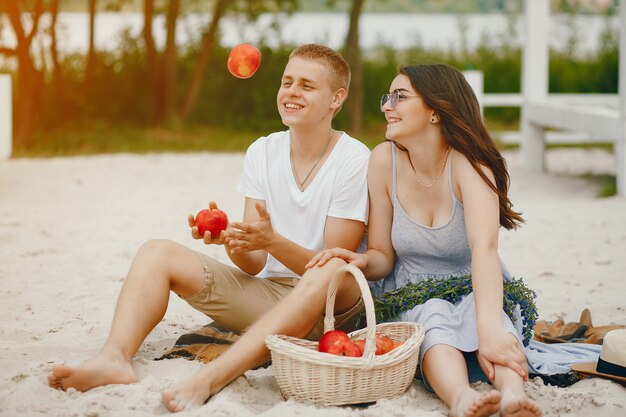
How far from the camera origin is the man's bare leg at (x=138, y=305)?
3271 mm

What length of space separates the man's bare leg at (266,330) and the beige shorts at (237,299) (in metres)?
0.28

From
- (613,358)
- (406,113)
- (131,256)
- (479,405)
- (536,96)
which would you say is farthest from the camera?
(536,96)

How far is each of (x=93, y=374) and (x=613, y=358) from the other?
1.82 metres

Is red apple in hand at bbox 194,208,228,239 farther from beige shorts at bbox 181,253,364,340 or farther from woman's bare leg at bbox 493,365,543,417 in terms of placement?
woman's bare leg at bbox 493,365,543,417

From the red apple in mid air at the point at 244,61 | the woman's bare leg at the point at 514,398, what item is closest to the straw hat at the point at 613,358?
the woman's bare leg at the point at 514,398

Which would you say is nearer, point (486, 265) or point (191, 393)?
point (191, 393)

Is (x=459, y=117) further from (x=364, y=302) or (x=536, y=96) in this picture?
(x=536, y=96)

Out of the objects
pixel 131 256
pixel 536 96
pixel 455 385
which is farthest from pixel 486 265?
pixel 536 96

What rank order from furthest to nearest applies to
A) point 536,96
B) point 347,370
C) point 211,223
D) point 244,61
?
1. point 536,96
2. point 244,61
3. point 211,223
4. point 347,370

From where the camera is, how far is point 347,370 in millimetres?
3105

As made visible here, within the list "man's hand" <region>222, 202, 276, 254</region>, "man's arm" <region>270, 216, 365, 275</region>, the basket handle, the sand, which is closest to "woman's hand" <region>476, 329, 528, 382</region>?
the sand

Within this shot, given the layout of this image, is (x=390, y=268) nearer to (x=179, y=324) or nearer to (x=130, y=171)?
(x=179, y=324)

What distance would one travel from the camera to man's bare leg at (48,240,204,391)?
327cm

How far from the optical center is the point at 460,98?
359cm
